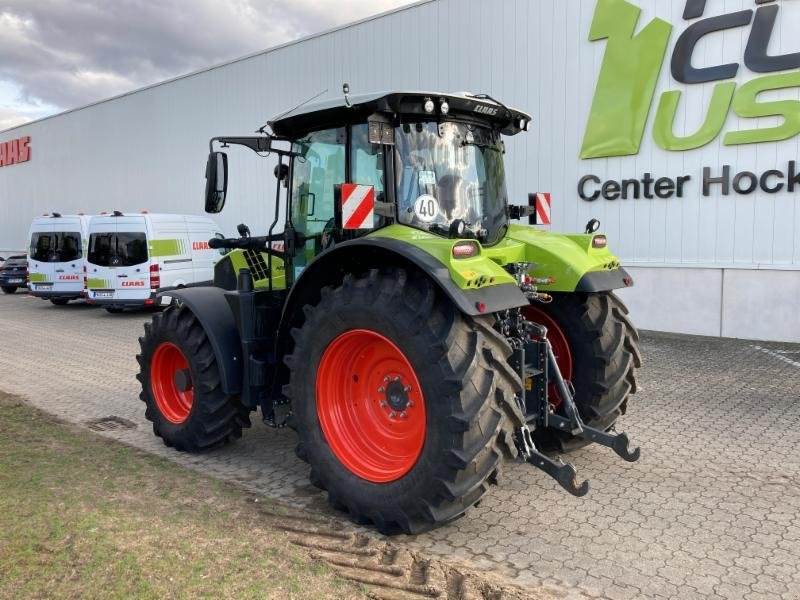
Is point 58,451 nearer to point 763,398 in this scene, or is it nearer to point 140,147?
point 763,398

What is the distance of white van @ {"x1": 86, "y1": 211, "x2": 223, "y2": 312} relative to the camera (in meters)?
14.1

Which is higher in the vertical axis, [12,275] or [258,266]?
[258,266]

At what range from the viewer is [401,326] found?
11.4 feet

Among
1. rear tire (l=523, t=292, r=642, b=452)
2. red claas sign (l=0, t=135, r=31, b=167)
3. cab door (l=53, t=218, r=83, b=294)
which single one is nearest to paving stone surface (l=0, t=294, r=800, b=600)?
rear tire (l=523, t=292, r=642, b=452)

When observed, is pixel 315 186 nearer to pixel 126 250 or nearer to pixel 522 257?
pixel 522 257

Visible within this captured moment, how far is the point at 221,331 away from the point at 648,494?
3124 millimetres

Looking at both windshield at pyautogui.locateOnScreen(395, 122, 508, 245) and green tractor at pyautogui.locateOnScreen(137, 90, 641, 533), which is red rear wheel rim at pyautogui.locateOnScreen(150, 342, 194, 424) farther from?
windshield at pyautogui.locateOnScreen(395, 122, 508, 245)

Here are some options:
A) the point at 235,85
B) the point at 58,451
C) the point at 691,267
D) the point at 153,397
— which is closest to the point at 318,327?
the point at 153,397

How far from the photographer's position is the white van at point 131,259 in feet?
46.4

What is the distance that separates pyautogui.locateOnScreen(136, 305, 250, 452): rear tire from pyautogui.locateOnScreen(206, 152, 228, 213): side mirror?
980 mm

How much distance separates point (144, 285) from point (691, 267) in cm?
1069

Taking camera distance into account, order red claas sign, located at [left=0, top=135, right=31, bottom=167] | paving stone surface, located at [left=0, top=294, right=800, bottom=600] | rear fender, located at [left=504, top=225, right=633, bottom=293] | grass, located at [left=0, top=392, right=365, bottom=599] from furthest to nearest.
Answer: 1. red claas sign, located at [left=0, top=135, right=31, bottom=167]
2. rear fender, located at [left=504, top=225, right=633, bottom=293]
3. paving stone surface, located at [left=0, top=294, right=800, bottom=600]
4. grass, located at [left=0, top=392, right=365, bottom=599]

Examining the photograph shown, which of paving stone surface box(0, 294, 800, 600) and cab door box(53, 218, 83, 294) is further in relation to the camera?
cab door box(53, 218, 83, 294)

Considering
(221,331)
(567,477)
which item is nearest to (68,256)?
(221,331)
